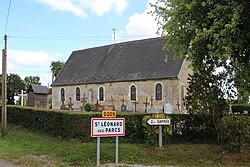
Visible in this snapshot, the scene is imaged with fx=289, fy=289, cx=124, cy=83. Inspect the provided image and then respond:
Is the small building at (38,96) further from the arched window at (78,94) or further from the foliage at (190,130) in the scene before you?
the foliage at (190,130)

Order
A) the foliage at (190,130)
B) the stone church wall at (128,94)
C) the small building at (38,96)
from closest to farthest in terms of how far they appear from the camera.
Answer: the foliage at (190,130) < the stone church wall at (128,94) < the small building at (38,96)

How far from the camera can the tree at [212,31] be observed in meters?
9.19

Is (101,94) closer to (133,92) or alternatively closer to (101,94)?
(101,94)

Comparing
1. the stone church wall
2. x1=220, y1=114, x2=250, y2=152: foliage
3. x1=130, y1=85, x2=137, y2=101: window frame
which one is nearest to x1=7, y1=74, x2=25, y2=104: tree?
the stone church wall

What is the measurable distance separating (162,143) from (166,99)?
21264 millimetres

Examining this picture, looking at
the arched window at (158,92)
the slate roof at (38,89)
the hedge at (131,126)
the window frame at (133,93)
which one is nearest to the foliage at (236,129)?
the hedge at (131,126)

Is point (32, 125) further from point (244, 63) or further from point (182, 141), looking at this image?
point (244, 63)

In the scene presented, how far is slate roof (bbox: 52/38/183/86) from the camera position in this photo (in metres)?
35.2

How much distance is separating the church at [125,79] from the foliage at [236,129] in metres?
18.9

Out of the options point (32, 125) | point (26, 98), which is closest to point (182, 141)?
point (32, 125)

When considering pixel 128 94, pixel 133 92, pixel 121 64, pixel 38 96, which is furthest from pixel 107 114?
pixel 38 96

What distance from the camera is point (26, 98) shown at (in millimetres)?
56500

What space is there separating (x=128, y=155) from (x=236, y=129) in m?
4.02

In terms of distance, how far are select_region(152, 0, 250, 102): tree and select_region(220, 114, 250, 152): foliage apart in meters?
1.16
